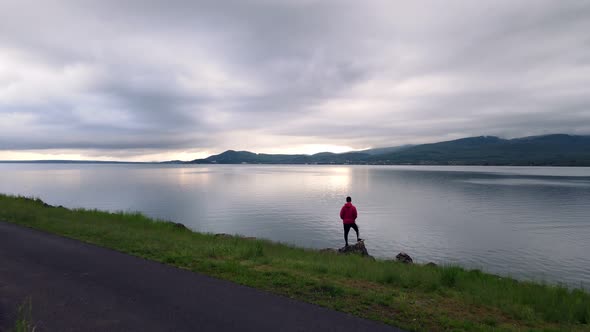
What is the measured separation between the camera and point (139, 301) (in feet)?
24.4

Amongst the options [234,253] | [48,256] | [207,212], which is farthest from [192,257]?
[207,212]

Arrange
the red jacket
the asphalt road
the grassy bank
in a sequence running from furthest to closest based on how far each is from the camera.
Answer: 1. the red jacket
2. the grassy bank
3. the asphalt road

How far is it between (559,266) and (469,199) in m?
35.7

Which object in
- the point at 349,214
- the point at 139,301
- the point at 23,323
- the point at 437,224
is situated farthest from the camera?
the point at 437,224

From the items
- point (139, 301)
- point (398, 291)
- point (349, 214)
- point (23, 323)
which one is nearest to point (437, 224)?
point (349, 214)

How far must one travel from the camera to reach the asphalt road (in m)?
6.40

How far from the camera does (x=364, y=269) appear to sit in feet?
38.5

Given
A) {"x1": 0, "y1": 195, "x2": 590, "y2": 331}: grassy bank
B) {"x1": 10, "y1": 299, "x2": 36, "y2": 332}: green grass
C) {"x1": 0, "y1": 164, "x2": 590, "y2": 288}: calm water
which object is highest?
{"x1": 10, "y1": 299, "x2": 36, "y2": 332}: green grass

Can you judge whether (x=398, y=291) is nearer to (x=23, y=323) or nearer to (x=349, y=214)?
(x=23, y=323)

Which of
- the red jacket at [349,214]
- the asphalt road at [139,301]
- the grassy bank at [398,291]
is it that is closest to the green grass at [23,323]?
the asphalt road at [139,301]

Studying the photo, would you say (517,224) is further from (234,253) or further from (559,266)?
(234,253)

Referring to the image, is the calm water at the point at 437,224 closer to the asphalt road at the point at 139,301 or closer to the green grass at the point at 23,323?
the asphalt road at the point at 139,301

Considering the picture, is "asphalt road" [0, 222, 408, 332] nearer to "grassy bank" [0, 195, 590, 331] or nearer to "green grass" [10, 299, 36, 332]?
"green grass" [10, 299, 36, 332]

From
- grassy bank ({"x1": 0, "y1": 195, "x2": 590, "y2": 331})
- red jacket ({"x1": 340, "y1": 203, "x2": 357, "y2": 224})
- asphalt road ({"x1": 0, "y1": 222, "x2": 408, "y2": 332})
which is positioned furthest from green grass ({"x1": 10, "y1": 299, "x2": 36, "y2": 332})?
red jacket ({"x1": 340, "y1": 203, "x2": 357, "y2": 224})
